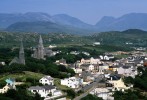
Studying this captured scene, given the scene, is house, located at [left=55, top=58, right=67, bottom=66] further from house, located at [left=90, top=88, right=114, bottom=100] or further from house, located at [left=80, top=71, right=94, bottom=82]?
house, located at [left=90, top=88, right=114, bottom=100]

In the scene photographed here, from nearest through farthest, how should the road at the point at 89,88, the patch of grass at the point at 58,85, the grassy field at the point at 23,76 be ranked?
1. the road at the point at 89,88
2. the patch of grass at the point at 58,85
3. the grassy field at the point at 23,76

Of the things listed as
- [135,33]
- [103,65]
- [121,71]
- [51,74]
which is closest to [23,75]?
[51,74]

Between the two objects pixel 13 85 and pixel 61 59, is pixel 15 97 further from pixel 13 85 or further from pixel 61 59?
pixel 61 59

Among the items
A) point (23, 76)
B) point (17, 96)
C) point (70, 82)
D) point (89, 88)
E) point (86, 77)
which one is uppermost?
point (17, 96)

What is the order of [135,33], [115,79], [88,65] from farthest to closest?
1. [135,33]
2. [88,65]
3. [115,79]

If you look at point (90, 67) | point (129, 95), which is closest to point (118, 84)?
point (129, 95)

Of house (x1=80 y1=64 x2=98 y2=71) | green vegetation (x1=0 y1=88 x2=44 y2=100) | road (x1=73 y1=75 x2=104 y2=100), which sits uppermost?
green vegetation (x1=0 y1=88 x2=44 y2=100)

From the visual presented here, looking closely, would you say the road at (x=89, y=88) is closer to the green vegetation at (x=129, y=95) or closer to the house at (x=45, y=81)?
the green vegetation at (x=129, y=95)

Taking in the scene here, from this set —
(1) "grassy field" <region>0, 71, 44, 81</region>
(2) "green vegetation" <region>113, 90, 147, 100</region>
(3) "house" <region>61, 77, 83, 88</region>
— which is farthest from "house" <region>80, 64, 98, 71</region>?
(2) "green vegetation" <region>113, 90, 147, 100</region>

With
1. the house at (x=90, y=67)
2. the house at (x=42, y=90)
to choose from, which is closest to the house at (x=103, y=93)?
the house at (x=42, y=90)

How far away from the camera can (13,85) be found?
148ft

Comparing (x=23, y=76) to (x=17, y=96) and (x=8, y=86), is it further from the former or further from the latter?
(x=17, y=96)

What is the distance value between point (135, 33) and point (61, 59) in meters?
119

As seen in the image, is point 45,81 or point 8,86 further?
point 45,81
